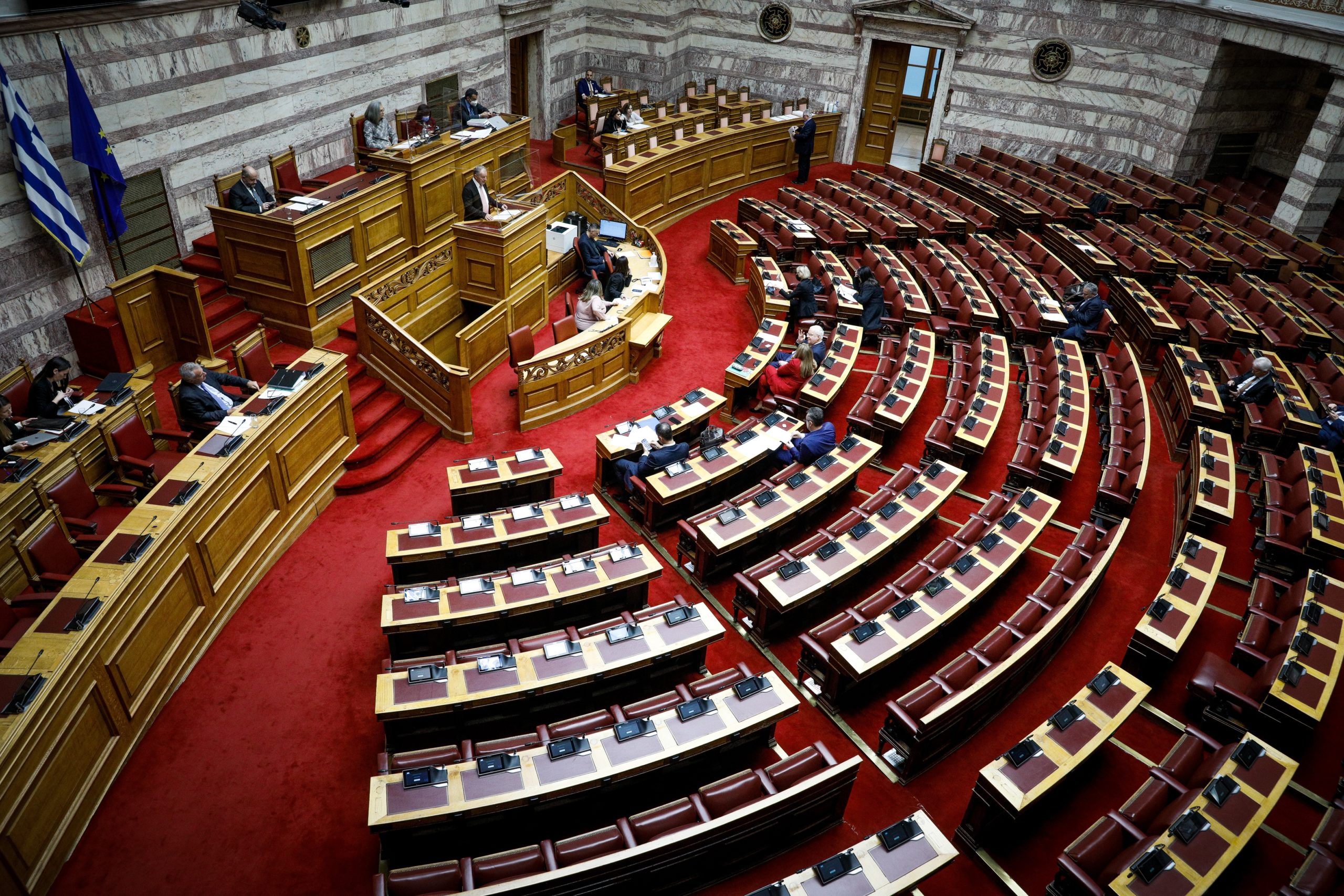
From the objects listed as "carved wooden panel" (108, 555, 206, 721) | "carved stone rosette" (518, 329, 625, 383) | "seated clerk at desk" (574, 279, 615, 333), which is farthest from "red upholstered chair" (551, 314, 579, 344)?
"carved wooden panel" (108, 555, 206, 721)

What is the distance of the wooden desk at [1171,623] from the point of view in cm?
663

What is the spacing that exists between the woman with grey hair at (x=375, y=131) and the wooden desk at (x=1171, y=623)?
998 cm

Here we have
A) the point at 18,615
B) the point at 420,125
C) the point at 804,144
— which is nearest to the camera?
the point at 18,615

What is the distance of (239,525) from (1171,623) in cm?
772

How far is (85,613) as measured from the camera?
17.6ft

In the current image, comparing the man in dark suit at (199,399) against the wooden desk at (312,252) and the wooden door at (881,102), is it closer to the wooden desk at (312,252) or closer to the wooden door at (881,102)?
the wooden desk at (312,252)

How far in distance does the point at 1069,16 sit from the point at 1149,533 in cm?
1213

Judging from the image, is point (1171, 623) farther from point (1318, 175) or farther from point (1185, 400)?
point (1318, 175)

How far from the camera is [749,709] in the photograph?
5.79 metres

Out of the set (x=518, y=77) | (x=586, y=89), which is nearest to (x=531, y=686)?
(x=518, y=77)

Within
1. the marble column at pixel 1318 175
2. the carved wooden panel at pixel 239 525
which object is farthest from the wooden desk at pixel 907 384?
the marble column at pixel 1318 175

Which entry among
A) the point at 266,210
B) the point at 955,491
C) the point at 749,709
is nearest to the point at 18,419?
the point at 266,210

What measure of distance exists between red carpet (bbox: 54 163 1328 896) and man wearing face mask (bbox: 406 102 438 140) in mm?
5357

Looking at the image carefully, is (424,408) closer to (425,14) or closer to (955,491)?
(955,491)
